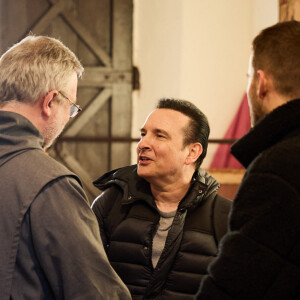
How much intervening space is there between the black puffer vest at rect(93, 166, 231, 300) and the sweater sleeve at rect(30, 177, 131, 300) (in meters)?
0.63

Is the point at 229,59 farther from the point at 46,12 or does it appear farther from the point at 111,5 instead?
the point at 46,12

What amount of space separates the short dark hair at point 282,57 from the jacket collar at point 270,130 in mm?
62

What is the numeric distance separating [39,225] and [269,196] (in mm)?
681

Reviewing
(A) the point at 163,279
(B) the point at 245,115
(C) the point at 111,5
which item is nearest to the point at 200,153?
(A) the point at 163,279

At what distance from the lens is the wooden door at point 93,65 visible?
541cm

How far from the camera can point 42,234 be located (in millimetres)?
1552

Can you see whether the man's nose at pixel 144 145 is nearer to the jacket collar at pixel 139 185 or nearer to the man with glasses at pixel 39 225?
the jacket collar at pixel 139 185

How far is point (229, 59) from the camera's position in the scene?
516cm

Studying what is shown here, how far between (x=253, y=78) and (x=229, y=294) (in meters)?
0.65

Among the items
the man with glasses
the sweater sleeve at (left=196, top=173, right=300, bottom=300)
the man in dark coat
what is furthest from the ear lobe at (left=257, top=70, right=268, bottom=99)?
the man with glasses

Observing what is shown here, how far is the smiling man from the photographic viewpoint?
2248 millimetres

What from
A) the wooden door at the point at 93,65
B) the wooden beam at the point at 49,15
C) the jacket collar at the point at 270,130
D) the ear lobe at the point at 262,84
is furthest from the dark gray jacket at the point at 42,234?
the wooden beam at the point at 49,15

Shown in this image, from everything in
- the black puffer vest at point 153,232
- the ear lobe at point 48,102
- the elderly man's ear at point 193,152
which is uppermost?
the ear lobe at point 48,102

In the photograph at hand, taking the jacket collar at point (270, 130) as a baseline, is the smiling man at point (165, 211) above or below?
below
